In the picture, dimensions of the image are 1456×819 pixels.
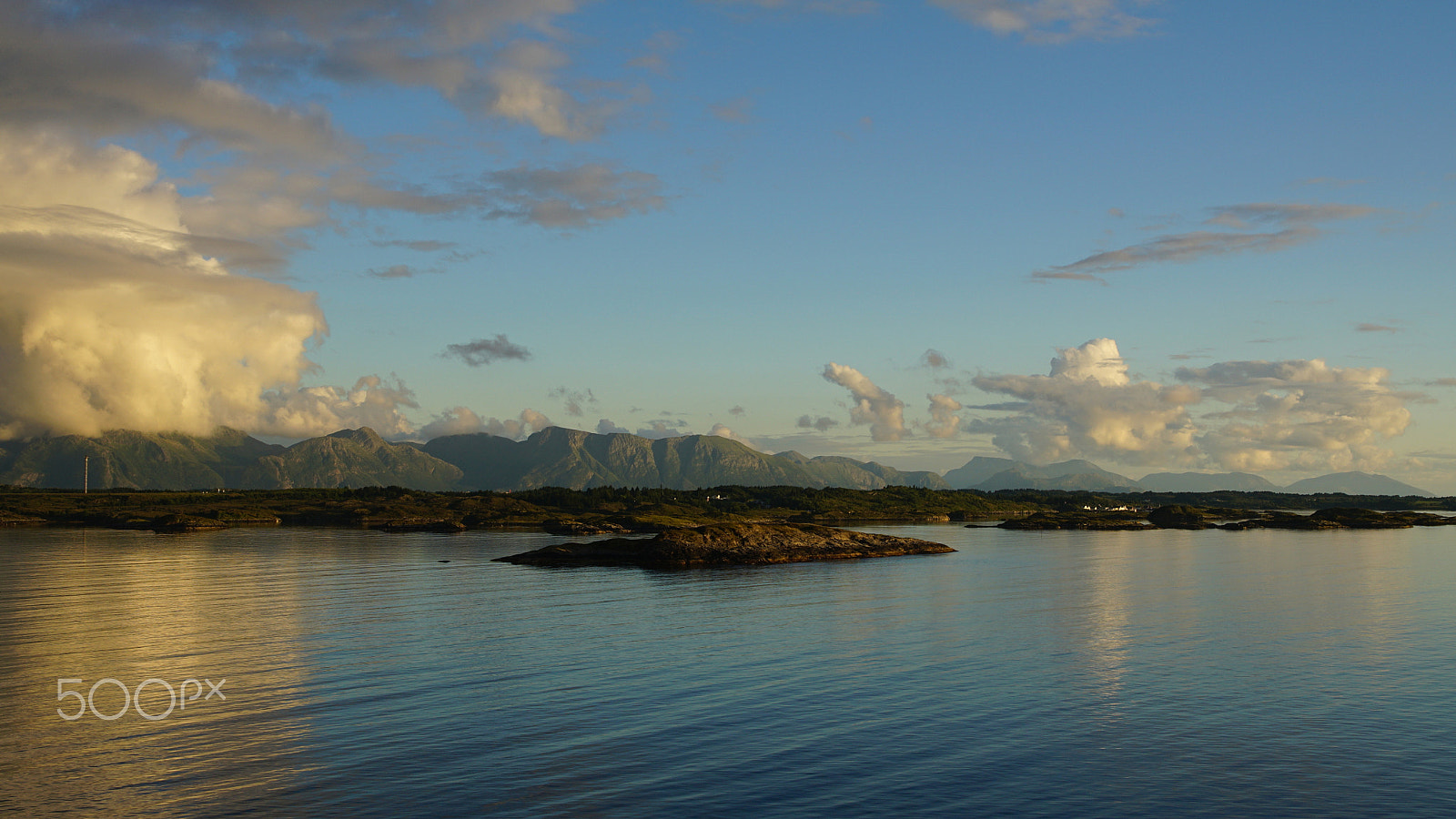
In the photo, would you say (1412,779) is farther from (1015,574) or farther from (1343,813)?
(1015,574)

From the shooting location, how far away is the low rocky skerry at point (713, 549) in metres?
95.3

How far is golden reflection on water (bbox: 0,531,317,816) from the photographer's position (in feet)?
76.2

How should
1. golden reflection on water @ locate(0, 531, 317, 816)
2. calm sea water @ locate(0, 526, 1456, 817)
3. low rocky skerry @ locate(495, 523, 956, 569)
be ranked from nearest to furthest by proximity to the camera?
1. calm sea water @ locate(0, 526, 1456, 817)
2. golden reflection on water @ locate(0, 531, 317, 816)
3. low rocky skerry @ locate(495, 523, 956, 569)

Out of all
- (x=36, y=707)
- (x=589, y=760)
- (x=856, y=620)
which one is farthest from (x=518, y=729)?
(x=856, y=620)

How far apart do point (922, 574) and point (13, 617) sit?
219 feet

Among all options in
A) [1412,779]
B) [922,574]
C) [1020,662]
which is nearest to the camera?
Result: [1412,779]

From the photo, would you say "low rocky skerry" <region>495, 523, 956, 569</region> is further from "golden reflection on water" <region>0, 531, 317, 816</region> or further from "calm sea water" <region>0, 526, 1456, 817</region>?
"golden reflection on water" <region>0, 531, 317, 816</region>

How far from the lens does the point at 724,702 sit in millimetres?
32469

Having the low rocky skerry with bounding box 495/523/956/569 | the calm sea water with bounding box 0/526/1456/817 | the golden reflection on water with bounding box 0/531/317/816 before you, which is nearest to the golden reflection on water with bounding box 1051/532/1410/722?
the calm sea water with bounding box 0/526/1456/817

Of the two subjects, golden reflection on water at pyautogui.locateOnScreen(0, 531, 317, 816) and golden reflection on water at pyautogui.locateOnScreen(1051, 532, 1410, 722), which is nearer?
golden reflection on water at pyautogui.locateOnScreen(0, 531, 317, 816)

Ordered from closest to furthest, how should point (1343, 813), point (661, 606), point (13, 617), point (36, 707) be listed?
point (1343, 813)
point (36, 707)
point (13, 617)
point (661, 606)

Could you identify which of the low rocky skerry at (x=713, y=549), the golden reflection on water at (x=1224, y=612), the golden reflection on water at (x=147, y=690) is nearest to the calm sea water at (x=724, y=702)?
the golden reflection on water at (x=147, y=690)

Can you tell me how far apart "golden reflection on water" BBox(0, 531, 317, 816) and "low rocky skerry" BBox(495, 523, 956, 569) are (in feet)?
106

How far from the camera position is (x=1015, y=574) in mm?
86125
